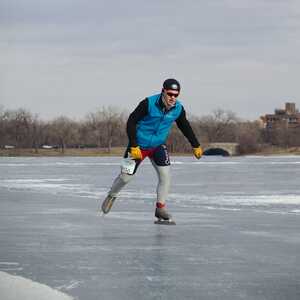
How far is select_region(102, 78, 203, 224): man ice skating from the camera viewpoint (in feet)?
27.7

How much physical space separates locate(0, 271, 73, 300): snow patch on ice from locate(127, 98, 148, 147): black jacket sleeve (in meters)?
3.87

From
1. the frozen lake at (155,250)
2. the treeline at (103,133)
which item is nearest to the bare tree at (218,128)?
the treeline at (103,133)

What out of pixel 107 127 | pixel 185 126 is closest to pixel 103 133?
pixel 107 127

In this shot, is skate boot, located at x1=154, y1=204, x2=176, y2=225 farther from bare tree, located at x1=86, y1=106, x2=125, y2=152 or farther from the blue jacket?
bare tree, located at x1=86, y1=106, x2=125, y2=152

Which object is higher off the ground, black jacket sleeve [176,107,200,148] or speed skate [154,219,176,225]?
black jacket sleeve [176,107,200,148]

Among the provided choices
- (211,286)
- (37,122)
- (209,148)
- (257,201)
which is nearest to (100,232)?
(211,286)

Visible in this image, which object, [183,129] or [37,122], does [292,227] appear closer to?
[183,129]

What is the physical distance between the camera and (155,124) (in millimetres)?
8633

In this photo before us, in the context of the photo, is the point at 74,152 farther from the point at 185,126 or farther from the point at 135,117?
the point at 135,117

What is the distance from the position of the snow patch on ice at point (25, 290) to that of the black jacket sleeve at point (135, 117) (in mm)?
3870

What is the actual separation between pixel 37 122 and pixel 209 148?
89.5 feet

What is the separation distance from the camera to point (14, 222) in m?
8.73

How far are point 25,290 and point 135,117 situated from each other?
4307mm

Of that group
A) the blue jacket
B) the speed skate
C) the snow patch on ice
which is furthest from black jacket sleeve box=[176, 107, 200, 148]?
the snow patch on ice
